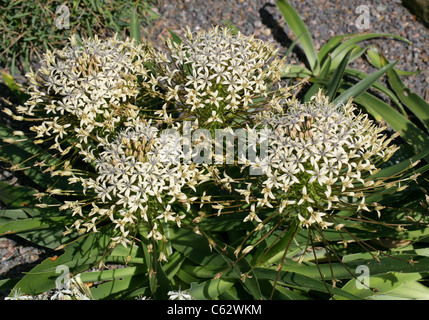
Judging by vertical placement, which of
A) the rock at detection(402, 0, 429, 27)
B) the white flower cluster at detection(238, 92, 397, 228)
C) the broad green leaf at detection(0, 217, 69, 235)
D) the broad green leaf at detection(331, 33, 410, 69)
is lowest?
the broad green leaf at detection(0, 217, 69, 235)

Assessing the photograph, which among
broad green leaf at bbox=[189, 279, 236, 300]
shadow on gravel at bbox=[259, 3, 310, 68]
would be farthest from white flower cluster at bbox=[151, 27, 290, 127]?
shadow on gravel at bbox=[259, 3, 310, 68]

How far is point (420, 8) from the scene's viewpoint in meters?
5.05

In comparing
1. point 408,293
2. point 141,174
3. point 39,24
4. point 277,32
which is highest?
point 277,32

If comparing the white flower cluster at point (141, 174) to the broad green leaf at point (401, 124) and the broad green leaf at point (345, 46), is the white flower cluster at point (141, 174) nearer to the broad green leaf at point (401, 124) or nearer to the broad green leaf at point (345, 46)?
the broad green leaf at point (401, 124)

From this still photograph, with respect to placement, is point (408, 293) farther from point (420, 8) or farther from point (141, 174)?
point (420, 8)

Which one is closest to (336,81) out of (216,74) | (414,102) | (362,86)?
(362,86)

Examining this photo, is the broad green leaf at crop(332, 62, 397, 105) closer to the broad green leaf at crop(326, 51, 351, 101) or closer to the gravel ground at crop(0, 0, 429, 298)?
the broad green leaf at crop(326, 51, 351, 101)

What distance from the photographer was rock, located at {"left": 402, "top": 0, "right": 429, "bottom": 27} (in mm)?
4996

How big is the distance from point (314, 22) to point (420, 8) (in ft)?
4.46

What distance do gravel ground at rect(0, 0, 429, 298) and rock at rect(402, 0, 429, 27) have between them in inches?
3.1

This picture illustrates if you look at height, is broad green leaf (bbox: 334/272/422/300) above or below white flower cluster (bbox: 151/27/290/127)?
below

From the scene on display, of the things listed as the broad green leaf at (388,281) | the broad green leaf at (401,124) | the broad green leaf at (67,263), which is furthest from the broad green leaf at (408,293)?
the broad green leaf at (67,263)
